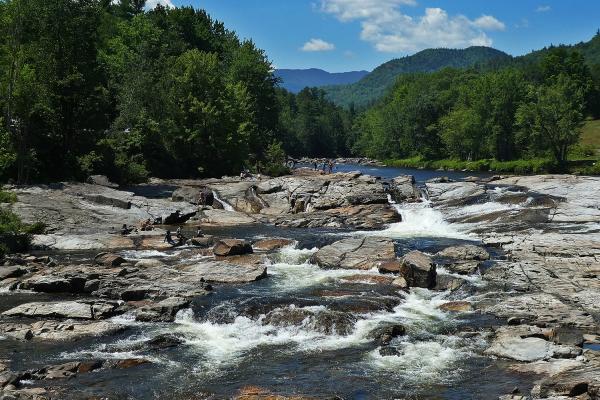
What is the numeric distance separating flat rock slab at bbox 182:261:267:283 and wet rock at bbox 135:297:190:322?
4.23m

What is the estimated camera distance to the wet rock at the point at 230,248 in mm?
33969

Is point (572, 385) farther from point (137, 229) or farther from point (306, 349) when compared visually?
point (137, 229)

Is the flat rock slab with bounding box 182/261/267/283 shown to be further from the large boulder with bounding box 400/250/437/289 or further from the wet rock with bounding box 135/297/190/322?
the large boulder with bounding box 400/250/437/289

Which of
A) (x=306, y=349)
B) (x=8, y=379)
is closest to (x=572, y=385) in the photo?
(x=306, y=349)

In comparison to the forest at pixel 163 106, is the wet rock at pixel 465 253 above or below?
below

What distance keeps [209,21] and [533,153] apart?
239 feet

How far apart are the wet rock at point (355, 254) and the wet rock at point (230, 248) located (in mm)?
4465

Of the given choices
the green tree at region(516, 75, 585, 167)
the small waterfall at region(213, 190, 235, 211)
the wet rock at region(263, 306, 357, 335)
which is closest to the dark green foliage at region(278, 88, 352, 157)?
the green tree at region(516, 75, 585, 167)

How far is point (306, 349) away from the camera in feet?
67.6

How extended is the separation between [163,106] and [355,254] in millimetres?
44595

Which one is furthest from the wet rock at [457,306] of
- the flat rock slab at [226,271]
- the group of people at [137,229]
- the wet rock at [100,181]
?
the wet rock at [100,181]

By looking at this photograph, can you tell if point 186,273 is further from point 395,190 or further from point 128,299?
point 395,190

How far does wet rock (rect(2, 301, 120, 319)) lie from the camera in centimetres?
2331

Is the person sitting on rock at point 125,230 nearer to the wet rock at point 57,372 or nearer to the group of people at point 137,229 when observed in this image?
the group of people at point 137,229
